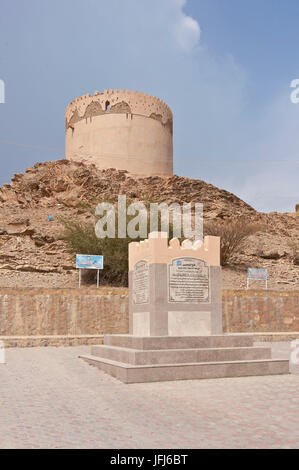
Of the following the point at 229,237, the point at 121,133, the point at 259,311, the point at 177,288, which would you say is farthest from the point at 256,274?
the point at 121,133

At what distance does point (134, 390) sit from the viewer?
6574 mm

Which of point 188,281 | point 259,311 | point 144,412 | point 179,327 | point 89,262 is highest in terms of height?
point 89,262

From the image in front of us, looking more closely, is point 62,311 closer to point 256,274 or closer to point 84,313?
point 84,313

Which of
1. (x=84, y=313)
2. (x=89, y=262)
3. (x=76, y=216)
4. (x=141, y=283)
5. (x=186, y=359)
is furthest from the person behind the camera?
(x=76, y=216)

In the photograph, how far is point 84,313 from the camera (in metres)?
14.0

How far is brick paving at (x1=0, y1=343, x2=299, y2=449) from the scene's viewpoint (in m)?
4.02

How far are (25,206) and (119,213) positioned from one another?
Result: 964 centimetres

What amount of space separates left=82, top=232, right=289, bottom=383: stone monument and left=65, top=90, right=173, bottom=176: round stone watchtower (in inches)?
896

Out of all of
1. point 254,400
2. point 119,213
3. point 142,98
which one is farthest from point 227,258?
point 254,400

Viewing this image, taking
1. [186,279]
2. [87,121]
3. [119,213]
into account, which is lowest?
[186,279]

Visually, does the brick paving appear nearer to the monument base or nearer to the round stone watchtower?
the monument base

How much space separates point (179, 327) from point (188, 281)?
35.1 inches

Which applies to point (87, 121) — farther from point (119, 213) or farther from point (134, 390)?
point (134, 390)

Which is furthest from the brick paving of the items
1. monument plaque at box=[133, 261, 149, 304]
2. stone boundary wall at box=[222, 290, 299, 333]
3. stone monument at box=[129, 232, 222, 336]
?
stone boundary wall at box=[222, 290, 299, 333]
